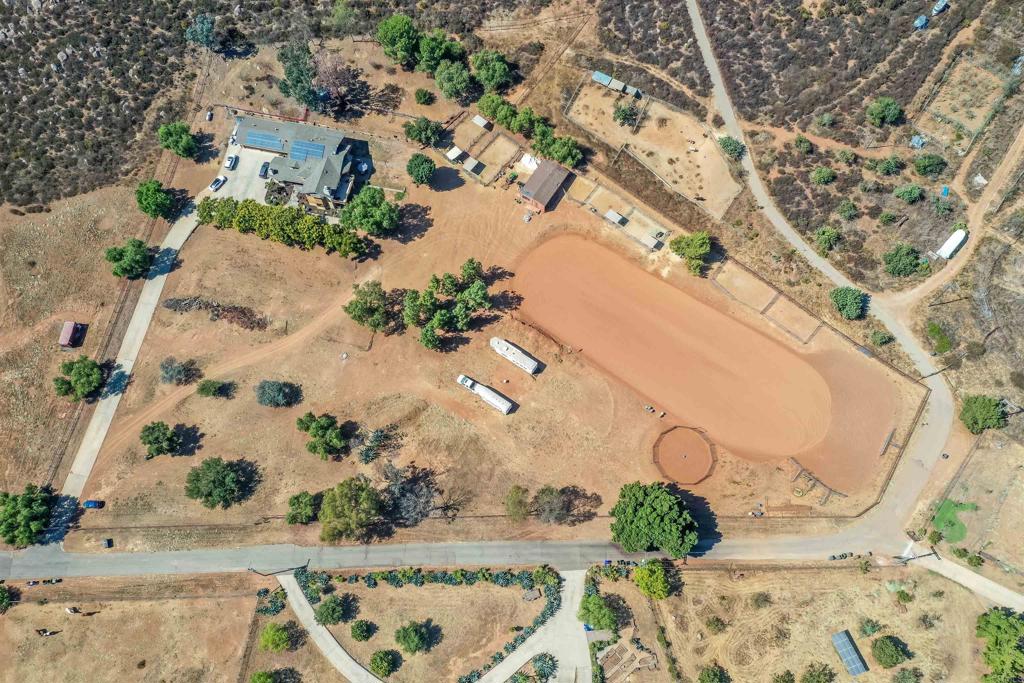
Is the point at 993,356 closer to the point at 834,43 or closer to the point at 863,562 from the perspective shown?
the point at 863,562

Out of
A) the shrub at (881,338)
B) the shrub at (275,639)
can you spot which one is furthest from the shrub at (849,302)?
the shrub at (275,639)

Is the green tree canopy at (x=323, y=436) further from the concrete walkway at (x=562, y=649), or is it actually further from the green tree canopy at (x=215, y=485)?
the concrete walkway at (x=562, y=649)

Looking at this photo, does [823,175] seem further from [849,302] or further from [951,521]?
[951,521]

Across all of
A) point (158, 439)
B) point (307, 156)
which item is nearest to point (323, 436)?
point (158, 439)

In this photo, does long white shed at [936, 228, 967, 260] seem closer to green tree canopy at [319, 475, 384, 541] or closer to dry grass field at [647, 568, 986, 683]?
dry grass field at [647, 568, 986, 683]

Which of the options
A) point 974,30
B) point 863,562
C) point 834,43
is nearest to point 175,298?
point 863,562

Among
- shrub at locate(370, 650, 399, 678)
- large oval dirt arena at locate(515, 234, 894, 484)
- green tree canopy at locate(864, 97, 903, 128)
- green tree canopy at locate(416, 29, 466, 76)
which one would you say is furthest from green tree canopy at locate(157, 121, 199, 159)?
green tree canopy at locate(864, 97, 903, 128)
